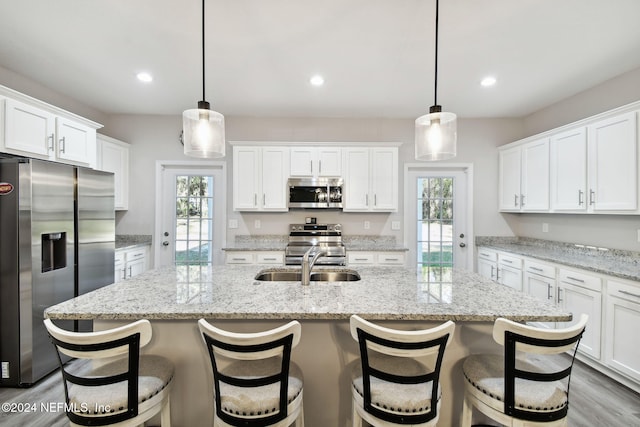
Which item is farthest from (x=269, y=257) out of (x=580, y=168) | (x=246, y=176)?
(x=580, y=168)

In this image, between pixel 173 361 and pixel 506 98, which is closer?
pixel 173 361

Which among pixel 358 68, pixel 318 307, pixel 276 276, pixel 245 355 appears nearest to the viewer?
pixel 245 355

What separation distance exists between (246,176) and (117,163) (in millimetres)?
1777

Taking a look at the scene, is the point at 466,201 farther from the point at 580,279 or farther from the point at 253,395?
the point at 253,395

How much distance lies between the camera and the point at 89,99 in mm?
3529

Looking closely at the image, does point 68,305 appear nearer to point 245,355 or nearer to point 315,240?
point 245,355

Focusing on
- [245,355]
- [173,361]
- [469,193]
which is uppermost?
[469,193]

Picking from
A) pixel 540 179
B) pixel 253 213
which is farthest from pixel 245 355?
pixel 540 179

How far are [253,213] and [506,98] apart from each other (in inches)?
143

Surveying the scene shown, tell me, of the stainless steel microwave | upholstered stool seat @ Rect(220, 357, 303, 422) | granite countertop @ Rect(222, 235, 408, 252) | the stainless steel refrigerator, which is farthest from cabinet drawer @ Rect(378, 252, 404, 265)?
the stainless steel refrigerator

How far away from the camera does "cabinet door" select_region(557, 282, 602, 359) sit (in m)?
2.37

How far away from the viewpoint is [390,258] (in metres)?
3.65

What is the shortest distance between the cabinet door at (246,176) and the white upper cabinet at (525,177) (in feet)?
11.4

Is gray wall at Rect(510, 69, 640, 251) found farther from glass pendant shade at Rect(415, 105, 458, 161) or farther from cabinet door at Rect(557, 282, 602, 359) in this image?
glass pendant shade at Rect(415, 105, 458, 161)
